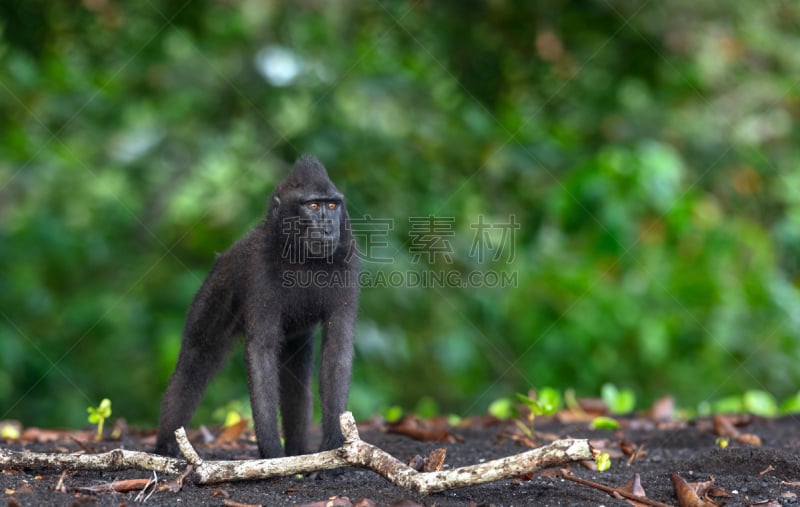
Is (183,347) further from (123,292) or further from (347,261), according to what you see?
(123,292)

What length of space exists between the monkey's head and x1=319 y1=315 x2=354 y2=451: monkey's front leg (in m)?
0.44

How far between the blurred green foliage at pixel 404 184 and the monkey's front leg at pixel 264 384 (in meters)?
2.97

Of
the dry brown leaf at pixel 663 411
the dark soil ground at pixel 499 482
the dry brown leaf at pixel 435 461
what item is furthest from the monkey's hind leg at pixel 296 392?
the dry brown leaf at pixel 663 411

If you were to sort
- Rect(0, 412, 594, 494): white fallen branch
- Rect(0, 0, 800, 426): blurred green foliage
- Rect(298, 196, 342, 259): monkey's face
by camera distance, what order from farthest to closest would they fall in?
Rect(0, 0, 800, 426): blurred green foliage, Rect(298, 196, 342, 259): monkey's face, Rect(0, 412, 594, 494): white fallen branch

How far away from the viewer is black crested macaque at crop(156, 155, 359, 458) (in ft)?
17.5

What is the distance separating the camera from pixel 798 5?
483 inches

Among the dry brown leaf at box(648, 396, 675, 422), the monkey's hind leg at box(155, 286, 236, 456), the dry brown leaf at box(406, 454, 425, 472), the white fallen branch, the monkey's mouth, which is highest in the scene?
the monkey's mouth

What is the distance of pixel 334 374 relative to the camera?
5.45 metres

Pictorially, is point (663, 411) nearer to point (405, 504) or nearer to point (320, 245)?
point (320, 245)

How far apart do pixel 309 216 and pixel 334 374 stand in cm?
94

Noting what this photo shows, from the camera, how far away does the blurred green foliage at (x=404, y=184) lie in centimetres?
892

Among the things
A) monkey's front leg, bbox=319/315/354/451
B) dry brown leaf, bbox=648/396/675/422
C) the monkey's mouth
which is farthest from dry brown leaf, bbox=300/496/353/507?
dry brown leaf, bbox=648/396/675/422

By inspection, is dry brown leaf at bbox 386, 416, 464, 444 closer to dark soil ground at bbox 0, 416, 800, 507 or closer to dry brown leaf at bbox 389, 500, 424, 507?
dark soil ground at bbox 0, 416, 800, 507

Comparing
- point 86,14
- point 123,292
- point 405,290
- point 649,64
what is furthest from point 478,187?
point 86,14
